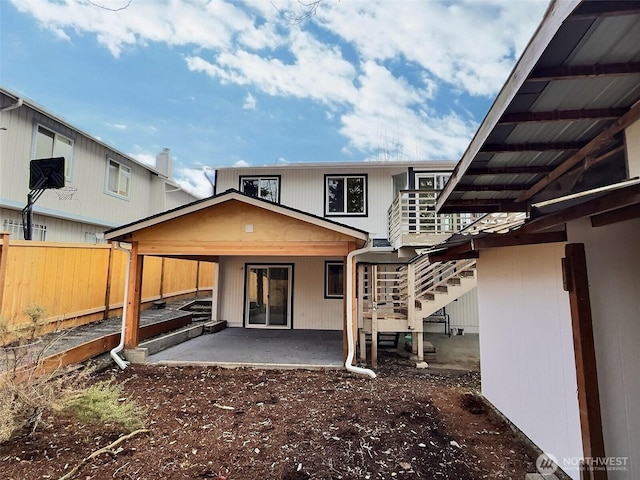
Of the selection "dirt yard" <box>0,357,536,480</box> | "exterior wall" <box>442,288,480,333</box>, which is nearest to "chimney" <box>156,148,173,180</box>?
"dirt yard" <box>0,357,536,480</box>

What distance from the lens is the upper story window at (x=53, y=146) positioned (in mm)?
9759

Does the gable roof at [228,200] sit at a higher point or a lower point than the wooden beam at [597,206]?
higher

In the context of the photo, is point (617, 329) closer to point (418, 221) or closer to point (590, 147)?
point (590, 147)

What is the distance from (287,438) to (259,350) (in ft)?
14.3

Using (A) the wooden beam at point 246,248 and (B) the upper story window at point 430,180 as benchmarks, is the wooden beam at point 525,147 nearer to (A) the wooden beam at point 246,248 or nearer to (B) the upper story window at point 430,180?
(A) the wooden beam at point 246,248

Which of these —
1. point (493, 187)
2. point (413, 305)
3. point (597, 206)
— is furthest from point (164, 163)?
point (597, 206)

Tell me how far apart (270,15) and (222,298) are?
9218mm

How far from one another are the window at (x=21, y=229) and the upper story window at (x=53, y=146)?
1710mm

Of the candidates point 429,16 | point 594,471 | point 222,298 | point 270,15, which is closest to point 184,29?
point 270,15

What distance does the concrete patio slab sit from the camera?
6.92 metres

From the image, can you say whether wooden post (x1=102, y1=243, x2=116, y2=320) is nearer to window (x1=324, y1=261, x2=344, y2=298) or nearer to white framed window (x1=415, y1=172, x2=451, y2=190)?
window (x1=324, y1=261, x2=344, y2=298)

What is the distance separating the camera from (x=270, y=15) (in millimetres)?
3812

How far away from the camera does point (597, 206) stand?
6.07 ft

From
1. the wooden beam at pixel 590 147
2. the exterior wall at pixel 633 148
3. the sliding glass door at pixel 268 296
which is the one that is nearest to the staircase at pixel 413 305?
the sliding glass door at pixel 268 296
